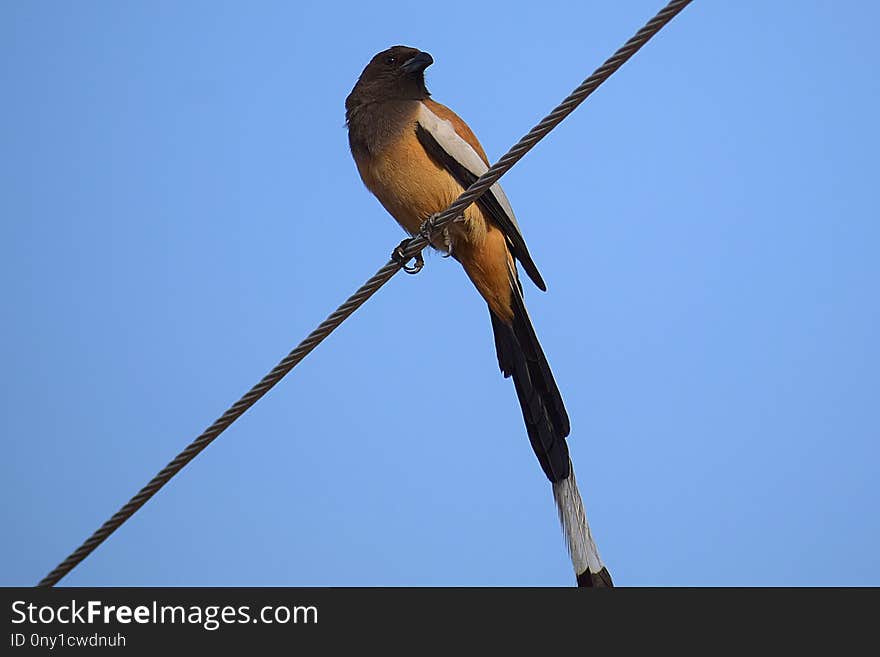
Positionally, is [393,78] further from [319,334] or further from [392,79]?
[319,334]

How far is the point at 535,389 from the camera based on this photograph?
488cm

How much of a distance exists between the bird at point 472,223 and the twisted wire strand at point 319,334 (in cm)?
141

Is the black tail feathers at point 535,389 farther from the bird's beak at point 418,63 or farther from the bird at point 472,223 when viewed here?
the bird's beak at point 418,63

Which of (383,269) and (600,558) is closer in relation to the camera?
(383,269)

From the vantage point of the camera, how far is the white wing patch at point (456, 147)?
4883mm

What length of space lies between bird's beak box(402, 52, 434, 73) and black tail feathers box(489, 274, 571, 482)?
1212 millimetres

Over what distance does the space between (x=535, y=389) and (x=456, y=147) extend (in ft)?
4.04

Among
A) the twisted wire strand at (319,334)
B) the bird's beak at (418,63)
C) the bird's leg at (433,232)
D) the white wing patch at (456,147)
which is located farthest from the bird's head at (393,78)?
the twisted wire strand at (319,334)

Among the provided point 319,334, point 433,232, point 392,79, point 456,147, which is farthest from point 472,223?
point 319,334

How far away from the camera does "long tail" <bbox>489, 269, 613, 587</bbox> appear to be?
454 cm
